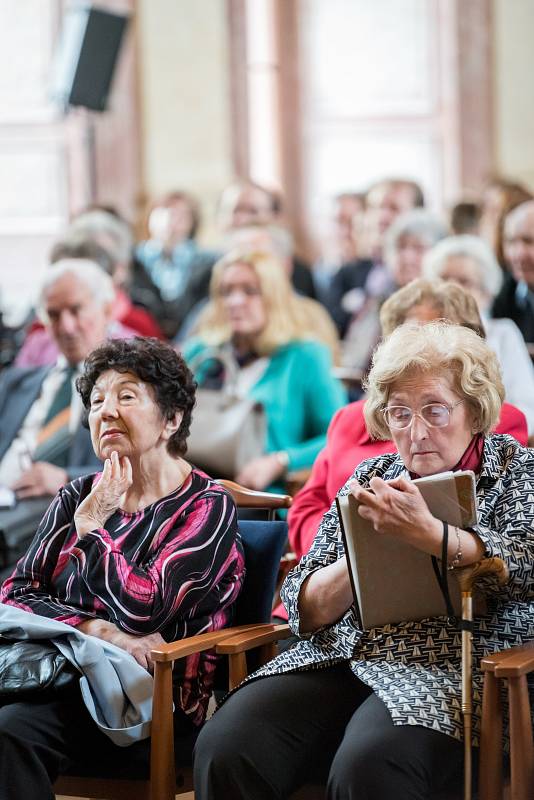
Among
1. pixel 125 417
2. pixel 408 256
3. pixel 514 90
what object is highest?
pixel 514 90

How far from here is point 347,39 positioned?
7.85 meters

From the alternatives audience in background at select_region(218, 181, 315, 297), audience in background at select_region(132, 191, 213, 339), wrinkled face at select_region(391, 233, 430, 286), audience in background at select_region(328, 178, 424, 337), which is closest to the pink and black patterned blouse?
wrinkled face at select_region(391, 233, 430, 286)

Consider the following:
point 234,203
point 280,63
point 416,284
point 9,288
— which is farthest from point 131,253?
point 416,284

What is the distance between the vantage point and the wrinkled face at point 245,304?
13.5 ft

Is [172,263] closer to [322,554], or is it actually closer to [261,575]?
[261,575]

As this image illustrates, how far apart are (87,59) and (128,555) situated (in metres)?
4.54

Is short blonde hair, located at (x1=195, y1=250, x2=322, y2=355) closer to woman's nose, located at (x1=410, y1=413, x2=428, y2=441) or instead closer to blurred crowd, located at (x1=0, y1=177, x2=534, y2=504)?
blurred crowd, located at (x1=0, y1=177, x2=534, y2=504)

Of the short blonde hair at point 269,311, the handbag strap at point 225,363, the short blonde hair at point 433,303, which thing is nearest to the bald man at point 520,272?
the short blonde hair at point 269,311

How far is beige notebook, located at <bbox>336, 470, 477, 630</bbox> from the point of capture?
2.22 m

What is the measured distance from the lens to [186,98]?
7621mm

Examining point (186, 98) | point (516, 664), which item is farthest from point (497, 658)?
point (186, 98)

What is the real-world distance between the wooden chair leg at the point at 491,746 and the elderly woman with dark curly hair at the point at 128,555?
0.61 metres

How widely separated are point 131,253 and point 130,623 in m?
3.81

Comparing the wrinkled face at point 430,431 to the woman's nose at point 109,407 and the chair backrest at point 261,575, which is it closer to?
the chair backrest at point 261,575
